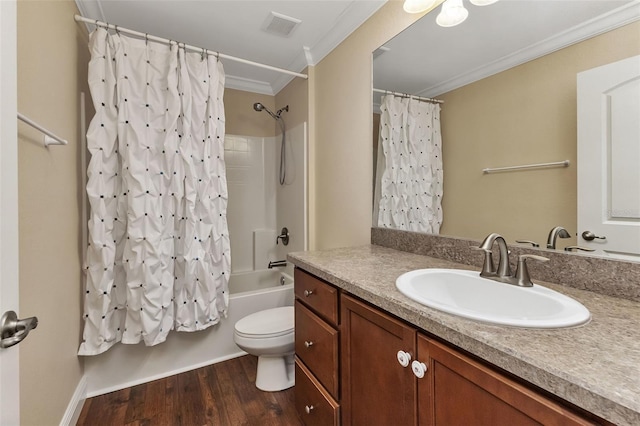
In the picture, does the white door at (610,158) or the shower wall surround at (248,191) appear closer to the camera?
the white door at (610,158)

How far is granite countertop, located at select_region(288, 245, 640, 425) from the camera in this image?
430mm

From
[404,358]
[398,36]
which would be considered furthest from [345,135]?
[404,358]

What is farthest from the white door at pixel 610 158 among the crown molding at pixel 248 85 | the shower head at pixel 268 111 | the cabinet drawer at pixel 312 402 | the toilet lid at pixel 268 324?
the crown molding at pixel 248 85

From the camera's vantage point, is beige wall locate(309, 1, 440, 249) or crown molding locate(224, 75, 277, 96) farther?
crown molding locate(224, 75, 277, 96)

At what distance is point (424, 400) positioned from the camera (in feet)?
2.43

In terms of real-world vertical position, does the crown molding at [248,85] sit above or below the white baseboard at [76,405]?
above

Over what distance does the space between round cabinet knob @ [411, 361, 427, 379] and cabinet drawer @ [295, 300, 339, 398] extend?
40 centimetres

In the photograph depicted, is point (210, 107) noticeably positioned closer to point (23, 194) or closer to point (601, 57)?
point (23, 194)

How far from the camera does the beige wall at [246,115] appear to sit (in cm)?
287

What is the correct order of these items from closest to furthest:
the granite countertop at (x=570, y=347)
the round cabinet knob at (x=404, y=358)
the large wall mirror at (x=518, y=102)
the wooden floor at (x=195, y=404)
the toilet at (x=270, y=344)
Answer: the granite countertop at (x=570, y=347), the round cabinet knob at (x=404, y=358), the large wall mirror at (x=518, y=102), the wooden floor at (x=195, y=404), the toilet at (x=270, y=344)

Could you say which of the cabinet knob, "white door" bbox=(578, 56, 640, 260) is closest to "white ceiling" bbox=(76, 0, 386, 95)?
"white door" bbox=(578, 56, 640, 260)

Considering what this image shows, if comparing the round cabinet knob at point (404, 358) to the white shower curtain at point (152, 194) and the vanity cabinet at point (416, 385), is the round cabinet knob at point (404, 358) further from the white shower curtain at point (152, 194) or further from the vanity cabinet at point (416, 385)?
the white shower curtain at point (152, 194)

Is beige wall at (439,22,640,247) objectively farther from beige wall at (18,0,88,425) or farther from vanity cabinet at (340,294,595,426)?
beige wall at (18,0,88,425)

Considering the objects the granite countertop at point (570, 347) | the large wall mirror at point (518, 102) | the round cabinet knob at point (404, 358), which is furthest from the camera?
the large wall mirror at point (518, 102)
